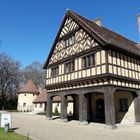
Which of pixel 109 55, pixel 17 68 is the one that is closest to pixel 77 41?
pixel 109 55

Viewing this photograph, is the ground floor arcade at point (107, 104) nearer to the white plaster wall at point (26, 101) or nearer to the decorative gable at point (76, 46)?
the decorative gable at point (76, 46)

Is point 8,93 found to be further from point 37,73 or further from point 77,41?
point 77,41

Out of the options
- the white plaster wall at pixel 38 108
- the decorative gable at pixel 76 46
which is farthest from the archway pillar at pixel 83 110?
the white plaster wall at pixel 38 108

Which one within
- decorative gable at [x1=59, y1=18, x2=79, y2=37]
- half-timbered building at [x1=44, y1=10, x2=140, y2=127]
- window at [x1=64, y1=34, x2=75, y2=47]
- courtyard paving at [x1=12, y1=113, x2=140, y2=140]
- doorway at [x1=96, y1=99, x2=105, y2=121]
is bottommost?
courtyard paving at [x1=12, y1=113, x2=140, y2=140]

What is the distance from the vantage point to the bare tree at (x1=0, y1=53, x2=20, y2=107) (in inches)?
1918

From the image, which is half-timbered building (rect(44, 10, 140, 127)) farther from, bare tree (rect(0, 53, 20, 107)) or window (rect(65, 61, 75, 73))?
bare tree (rect(0, 53, 20, 107))

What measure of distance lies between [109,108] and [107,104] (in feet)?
1.16

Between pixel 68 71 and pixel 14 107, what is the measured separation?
35.3 meters

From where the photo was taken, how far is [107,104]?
1483 centimetres

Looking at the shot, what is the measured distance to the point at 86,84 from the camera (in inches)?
676

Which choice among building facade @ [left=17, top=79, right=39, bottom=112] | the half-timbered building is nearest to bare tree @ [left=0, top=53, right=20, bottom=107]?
building facade @ [left=17, top=79, right=39, bottom=112]

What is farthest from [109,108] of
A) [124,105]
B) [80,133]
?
[124,105]

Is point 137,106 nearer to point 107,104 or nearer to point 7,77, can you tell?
point 107,104

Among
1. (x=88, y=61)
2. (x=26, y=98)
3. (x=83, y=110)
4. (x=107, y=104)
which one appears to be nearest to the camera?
(x=107, y=104)
